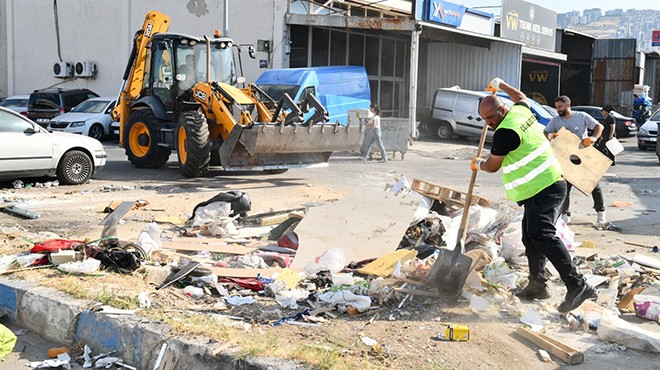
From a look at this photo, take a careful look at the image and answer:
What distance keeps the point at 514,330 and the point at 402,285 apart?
1045 mm

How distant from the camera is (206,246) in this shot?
766cm

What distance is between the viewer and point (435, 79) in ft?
102

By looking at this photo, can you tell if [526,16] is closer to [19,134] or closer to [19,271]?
[19,134]

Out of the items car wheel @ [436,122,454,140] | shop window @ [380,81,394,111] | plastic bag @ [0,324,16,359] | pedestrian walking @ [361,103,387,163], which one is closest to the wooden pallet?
plastic bag @ [0,324,16,359]

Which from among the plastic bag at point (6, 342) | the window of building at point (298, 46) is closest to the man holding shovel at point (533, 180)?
the plastic bag at point (6, 342)

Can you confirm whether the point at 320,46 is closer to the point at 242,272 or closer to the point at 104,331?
the point at 242,272

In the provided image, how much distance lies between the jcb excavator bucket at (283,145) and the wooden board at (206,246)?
4539 mm

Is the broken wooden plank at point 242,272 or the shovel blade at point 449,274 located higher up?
the shovel blade at point 449,274

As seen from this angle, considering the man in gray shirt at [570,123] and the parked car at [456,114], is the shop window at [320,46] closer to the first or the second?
the parked car at [456,114]

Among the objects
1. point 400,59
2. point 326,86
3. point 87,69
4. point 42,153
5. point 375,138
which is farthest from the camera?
point 400,59

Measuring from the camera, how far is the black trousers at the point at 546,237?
17.9 feet

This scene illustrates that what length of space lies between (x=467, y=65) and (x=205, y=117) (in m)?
19.2

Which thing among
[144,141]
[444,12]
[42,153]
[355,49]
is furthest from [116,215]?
[355,49]

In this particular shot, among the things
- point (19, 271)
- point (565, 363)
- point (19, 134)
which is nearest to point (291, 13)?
point (19, 134)
